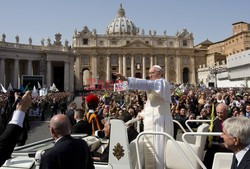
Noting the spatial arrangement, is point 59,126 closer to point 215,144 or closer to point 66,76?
point 215,144

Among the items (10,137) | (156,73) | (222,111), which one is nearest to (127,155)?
(156,73)

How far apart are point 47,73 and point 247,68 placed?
32.5 metres

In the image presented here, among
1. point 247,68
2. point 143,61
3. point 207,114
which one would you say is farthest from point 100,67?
point 207,114

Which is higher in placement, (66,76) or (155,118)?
(66,76)

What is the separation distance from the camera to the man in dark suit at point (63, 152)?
9.25ft

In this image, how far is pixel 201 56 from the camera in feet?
330

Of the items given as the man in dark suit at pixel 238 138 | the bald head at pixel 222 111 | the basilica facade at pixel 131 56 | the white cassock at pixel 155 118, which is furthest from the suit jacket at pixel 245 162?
the basilica facade at pixel 131 56

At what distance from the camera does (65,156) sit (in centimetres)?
284

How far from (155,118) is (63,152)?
185 cm

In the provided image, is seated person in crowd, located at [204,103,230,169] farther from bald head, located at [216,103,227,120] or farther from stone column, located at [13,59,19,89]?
stone column, located at [13,59,19,89]

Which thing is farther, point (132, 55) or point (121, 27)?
point (121, 27)

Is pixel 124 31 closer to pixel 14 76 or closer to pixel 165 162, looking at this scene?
pixel 14 76

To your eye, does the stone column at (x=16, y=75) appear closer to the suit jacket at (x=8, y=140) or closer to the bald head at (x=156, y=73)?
the bald head at (x=156, y=73)

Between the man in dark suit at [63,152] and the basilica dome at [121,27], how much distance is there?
119004 millimetres
